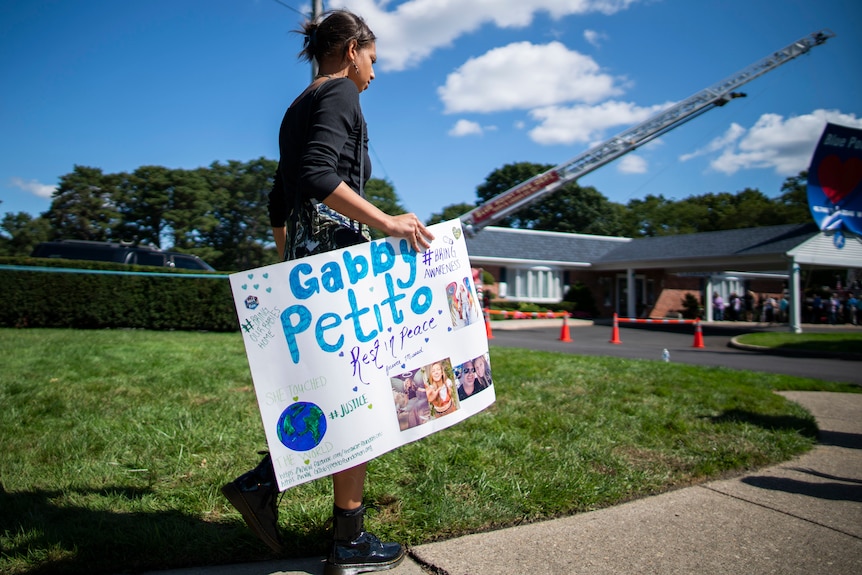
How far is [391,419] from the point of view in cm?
206

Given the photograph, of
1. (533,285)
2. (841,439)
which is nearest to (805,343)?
(841,439)

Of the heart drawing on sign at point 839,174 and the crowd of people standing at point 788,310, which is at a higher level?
the heart drawing on sign at point 839,174

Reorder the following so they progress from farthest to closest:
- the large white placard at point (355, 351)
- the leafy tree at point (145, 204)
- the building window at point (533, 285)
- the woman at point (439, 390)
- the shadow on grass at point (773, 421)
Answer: the leafy tree at point (145, 204) → the building window at point (533, 285) → the shadow on grass at point (773, 421) → the woman at point (439, 390) → the large white placard at point (355, 351)

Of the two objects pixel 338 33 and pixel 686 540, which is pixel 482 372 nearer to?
pixel 686 540

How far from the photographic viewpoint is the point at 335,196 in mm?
1985

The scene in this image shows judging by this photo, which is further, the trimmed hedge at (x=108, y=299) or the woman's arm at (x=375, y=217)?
the trimmed hedge at (x=108, y=299)

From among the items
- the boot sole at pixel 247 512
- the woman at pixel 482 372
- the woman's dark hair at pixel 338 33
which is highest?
the woman's dark hair at pixel 338 33

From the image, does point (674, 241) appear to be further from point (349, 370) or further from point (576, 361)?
point (349, 370)

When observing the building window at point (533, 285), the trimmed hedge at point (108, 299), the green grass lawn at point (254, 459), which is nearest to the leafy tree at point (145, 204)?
the building window at point (533, 285)

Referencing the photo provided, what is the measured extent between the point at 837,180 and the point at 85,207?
44.2 meters

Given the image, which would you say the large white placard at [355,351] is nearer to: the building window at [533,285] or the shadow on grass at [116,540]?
the shadow on grass at [116,540]

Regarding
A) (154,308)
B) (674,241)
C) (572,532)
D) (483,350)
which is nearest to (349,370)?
(483,350)

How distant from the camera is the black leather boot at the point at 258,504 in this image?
6.73 feet

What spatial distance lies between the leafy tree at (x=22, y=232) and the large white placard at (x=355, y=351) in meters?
50.7
